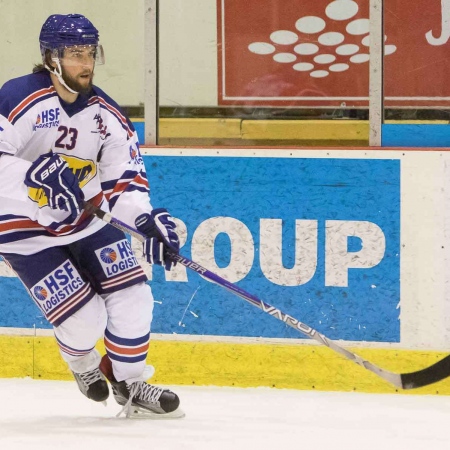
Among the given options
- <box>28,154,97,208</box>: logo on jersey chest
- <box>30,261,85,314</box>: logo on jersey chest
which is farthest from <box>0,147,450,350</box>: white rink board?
<box>30,261,85,314</box>: logo on jersey chest

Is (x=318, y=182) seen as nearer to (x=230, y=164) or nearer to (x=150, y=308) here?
(x=230, y=164)

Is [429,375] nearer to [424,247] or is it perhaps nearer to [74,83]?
[424,247]

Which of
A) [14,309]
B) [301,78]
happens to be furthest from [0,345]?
[301,78]

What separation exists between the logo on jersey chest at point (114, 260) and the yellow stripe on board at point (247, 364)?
71cm

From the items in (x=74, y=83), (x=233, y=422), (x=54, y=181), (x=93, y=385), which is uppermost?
(x=74, y=83)

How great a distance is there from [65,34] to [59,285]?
2.25ft

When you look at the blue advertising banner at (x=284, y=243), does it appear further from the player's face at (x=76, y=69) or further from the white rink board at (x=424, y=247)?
the player's face at (x=76, y=69)

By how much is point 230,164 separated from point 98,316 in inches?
35.1

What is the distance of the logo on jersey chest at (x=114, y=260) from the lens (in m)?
3.25

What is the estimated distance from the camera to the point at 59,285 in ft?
10.5

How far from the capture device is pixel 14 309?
4.05m

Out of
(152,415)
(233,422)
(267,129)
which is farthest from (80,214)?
(267,129)

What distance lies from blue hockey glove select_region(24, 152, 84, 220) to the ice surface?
2.11ft

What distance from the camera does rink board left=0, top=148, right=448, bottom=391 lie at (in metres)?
3.75
